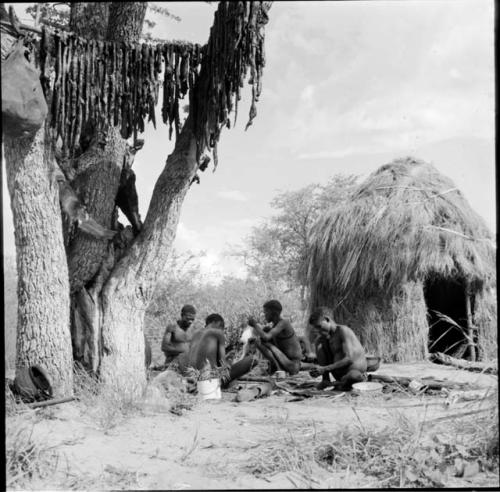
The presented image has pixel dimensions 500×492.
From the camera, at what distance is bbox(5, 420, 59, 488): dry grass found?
144 inches

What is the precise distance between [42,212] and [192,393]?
2676 millimetres

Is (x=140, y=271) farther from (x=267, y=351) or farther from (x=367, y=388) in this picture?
(x=367, y=388)

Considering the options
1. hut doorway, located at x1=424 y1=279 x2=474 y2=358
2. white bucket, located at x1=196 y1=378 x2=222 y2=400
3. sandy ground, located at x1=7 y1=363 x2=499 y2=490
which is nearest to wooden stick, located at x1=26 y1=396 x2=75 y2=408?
sandy ground, located at x1=7 y1=363 x2=499 y2=490

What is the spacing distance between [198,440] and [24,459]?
4.76 ft

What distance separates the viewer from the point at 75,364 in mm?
6289

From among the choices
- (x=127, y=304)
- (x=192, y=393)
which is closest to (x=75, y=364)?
(x=127, y=304)

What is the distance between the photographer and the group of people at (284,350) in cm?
702

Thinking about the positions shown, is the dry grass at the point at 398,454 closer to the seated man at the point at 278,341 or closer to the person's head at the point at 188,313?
the seated man at the point at 278,341

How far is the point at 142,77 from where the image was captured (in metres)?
5.82

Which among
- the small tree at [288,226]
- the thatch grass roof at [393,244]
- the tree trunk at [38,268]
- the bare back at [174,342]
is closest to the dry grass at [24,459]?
the tree trunk at [38,268]

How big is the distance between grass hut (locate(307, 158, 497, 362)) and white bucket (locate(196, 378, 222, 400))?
167 inches

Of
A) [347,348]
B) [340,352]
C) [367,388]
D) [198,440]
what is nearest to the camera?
[198,440]

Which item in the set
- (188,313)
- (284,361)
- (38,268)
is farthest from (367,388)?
(38,268)

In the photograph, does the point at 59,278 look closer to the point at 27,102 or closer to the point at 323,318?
the point at 27,102
